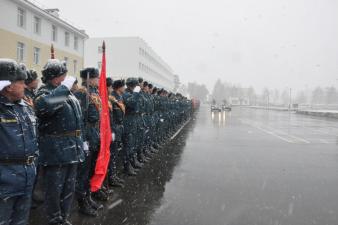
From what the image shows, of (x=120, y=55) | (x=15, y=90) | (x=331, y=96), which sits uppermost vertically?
(x=120, y=55)

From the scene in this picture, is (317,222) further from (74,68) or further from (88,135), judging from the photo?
(74,68)

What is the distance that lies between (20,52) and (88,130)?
26.0 metres

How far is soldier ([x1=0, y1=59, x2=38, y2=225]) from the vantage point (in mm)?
2896

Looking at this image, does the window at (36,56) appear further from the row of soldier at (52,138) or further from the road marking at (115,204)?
the road marking at (115,204)

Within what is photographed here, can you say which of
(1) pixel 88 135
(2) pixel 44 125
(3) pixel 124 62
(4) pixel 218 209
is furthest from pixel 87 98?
(3) pixel 124 62

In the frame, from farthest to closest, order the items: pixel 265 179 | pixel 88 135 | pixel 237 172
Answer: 1. pixel 237 172
2. pixel 265 179
3. pixel 88 135

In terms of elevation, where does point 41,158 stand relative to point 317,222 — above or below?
above

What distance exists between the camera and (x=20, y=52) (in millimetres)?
28297

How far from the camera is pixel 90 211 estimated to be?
192 inches

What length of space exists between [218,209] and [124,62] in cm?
6360

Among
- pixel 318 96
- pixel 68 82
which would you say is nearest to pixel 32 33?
pixel 68 82

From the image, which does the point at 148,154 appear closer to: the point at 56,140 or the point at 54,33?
the point at 56,140

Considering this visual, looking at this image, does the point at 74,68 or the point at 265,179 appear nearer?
the point at 265,179

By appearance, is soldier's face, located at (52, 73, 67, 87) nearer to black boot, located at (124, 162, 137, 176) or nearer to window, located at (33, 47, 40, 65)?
black boot, located at (124, 162, 137, 176)
